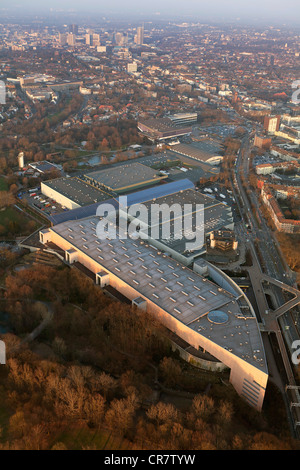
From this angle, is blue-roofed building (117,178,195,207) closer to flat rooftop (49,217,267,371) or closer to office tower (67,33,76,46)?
flat rooftop (49,217,267,371)

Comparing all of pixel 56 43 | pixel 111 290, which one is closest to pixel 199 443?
pixel 111 290

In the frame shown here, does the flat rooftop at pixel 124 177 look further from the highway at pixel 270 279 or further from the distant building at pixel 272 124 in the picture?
the distant building at pixel 272 124

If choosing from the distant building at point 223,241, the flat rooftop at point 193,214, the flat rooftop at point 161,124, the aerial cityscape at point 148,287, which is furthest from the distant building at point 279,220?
the flat rooftop at point 161,124

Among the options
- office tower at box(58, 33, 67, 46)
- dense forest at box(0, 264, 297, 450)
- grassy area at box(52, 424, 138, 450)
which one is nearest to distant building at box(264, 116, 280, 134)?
dense forest at box(0, 264, 297, 450)

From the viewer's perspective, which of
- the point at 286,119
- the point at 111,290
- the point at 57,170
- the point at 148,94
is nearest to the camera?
the point at 111,290

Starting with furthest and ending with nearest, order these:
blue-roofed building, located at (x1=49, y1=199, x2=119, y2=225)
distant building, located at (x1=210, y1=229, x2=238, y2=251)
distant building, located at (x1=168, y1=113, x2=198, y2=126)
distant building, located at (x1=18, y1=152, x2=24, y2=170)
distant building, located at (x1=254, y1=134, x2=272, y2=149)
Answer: distant building, located at (x1=168, y1=113, x2=198, y2=126)
distant building, located at (x1=254, y1=134, x2=272, y2=149)
distant building, located at (x1=18, y1=152, x2=24, y2=170)
blue-roofed building, located at (x1=49, y1=199, x2=119, y2=225)
distant building, located at (x1=210, y1=229, x2=238, y2=251)

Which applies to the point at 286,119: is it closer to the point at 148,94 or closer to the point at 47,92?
the point at 148,94
